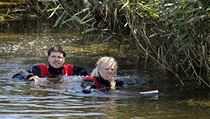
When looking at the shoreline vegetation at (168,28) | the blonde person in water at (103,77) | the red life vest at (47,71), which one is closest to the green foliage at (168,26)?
the shoreline vegetation at (168,28)

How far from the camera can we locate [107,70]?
8078mm

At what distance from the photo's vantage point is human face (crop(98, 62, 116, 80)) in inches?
314

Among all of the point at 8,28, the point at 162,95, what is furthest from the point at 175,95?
the point at 8,28

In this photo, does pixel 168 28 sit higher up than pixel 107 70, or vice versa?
pixel 168 28

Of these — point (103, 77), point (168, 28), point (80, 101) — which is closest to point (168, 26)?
point (168, 28)

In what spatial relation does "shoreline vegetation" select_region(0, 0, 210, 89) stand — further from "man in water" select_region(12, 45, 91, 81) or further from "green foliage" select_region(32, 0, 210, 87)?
"man in water" select_region(12, 45, 91, 81)

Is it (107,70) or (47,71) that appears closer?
(107,70)

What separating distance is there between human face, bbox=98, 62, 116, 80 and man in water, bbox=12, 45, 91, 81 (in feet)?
4.87

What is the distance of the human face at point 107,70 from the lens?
26.2 ft

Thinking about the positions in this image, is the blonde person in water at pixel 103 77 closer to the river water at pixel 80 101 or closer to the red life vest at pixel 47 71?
the river water at pixel 80 101

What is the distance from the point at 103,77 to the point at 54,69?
1.79 metres

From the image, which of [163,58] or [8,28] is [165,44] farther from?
[8,28]

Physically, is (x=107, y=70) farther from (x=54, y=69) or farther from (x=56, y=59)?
(x=54, y=69)

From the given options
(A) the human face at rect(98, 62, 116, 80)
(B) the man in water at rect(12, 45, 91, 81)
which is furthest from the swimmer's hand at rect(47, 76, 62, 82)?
(A) the human face at rect(98, 62, 116, 80)
